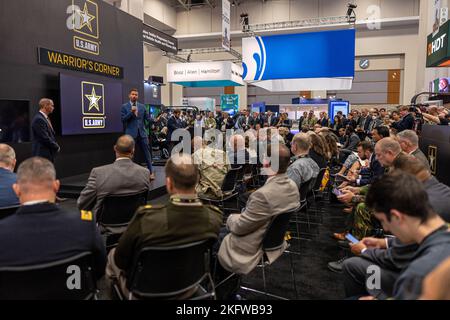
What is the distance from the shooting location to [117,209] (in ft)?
8.97

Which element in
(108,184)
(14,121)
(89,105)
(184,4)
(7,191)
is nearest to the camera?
(7,191)

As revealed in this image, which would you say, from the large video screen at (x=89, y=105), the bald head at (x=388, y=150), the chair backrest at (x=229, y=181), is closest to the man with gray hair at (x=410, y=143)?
the bald head at (x=388, y=150)

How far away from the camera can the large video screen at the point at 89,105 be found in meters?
6.06

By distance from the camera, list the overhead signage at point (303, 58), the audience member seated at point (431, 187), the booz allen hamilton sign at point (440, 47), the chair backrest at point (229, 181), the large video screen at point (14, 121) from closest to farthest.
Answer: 1. the audience member seated at point (431, 187)
2. the chair backrest at point (229, 181)
3. the large video screen at point (14, 121)
4. the booz allen hamilton sign at point (440, 47)
5. the overhead signage at point (303, 58)

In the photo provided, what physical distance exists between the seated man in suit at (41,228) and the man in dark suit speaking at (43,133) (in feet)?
12.5

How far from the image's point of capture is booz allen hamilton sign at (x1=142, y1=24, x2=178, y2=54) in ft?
37.4

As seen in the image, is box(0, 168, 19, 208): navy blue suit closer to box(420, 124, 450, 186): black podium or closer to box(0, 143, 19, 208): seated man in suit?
box(0, 143, 19, 208): seated man in suit

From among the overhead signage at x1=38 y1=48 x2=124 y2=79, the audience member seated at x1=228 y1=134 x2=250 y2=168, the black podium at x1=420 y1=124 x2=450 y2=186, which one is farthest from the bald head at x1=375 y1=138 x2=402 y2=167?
the overhead signage at x1=38 y1=48 x2=124 y2=79

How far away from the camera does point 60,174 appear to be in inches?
241

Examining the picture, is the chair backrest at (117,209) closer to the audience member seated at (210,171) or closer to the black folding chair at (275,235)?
the black folding chair at (275,235)

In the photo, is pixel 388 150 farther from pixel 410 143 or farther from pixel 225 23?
pixel 225 23

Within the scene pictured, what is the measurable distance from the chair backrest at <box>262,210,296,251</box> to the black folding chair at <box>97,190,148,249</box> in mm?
1125

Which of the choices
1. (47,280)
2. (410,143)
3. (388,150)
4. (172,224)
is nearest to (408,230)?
(172,224)

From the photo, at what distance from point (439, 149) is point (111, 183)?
166 inches
